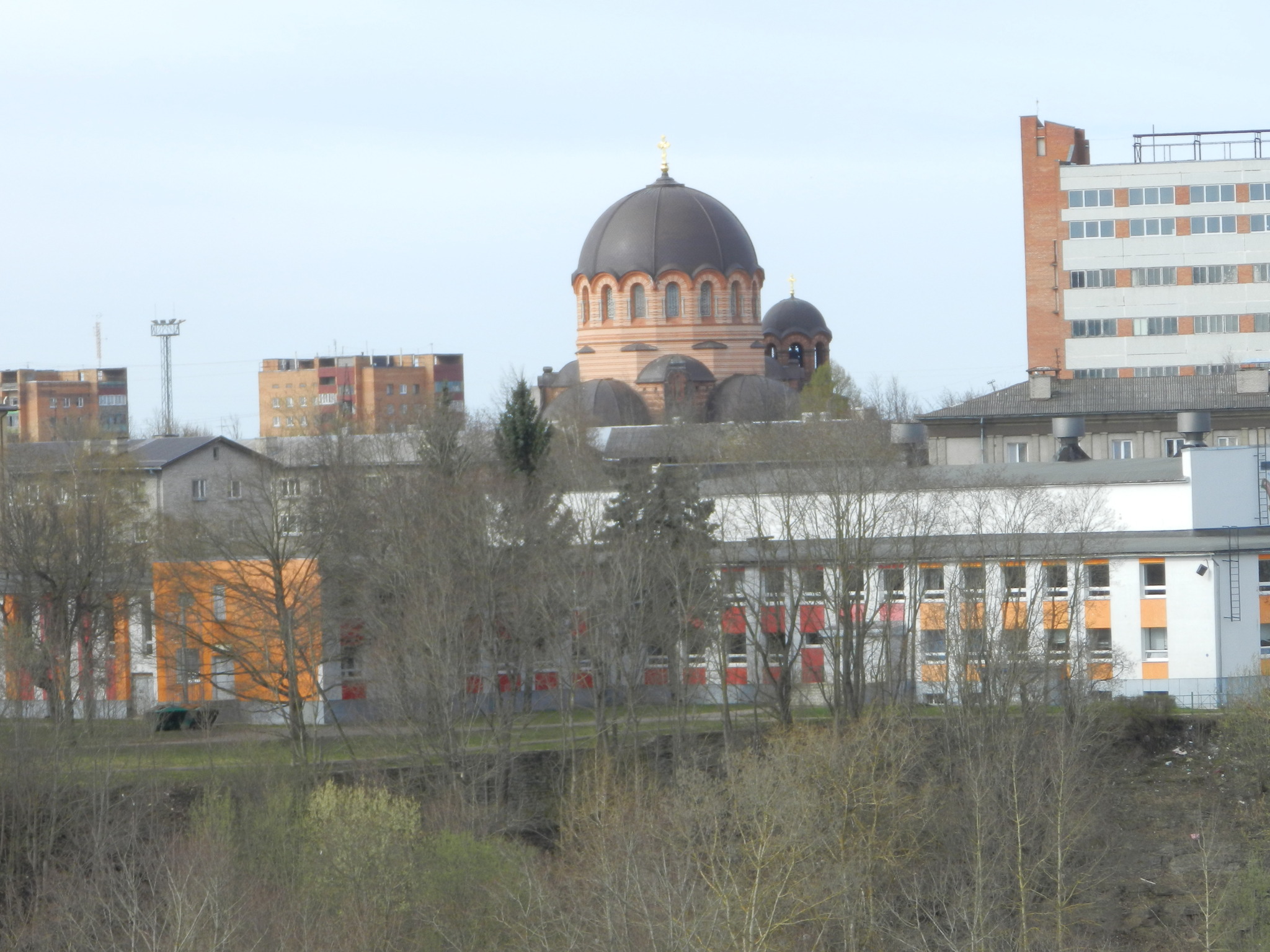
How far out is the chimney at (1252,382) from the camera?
159ft

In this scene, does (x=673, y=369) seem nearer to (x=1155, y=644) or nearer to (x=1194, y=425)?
(x=1194, y=425)

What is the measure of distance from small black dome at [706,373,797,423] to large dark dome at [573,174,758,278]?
4.05 m

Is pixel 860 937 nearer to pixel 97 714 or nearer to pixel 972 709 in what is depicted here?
pixel 972 709

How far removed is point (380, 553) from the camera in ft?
116

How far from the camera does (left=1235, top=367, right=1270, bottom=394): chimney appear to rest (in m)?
48.4

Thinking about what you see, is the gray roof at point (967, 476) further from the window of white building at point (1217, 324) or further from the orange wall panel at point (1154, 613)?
the window of white building at point (1217, 324)

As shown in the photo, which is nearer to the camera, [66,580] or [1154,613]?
[1154,613]

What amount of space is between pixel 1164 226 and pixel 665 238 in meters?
17.0

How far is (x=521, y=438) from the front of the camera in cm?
4109

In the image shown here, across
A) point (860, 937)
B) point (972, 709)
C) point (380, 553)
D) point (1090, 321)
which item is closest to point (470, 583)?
point (380, 553)

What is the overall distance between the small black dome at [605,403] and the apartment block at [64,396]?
1669 inches

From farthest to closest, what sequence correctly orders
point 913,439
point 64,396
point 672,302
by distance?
point 64,396 → point 672,302 → point 913,439

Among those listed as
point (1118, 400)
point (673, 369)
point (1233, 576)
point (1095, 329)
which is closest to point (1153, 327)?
point (1095, 329)

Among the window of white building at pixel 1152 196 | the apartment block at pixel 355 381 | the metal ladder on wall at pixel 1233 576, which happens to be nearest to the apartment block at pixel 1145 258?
the window of white building at pixel 1152 196
